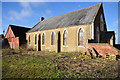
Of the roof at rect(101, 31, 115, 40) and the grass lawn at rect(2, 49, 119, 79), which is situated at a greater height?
the roof at rect(101, 31, 115, 40)

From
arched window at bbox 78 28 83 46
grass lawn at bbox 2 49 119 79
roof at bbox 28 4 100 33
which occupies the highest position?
roof at bbox 28 4 100 33

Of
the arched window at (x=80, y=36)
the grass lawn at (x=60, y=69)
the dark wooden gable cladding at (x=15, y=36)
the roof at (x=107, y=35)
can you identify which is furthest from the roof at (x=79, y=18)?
the dark wooden gable cladding at (x=15, y=36)

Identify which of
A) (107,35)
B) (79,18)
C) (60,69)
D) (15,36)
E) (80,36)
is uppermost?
(79,18)

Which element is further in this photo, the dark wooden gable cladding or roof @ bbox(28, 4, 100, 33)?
the dark wooden gable cladding

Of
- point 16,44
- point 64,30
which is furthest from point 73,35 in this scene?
point 16,44

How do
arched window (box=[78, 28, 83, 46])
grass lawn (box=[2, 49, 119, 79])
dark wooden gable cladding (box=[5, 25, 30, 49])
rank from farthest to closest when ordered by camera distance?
dark wooden gable cladding (box=[5, 25, 30, 49]) < arched window (box=[78, 28, 83, 46]) < grass lawn (box=[2, 49, 119, 79])

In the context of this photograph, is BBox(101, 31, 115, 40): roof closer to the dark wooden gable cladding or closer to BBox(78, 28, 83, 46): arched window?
BBox(78, 28, 83, 46): arched window

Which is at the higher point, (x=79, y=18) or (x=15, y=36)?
(x=79, y=18)

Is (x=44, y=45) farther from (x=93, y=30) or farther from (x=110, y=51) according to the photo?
(x=110, y=51)

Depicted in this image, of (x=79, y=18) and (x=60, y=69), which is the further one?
(x=79, y=18)

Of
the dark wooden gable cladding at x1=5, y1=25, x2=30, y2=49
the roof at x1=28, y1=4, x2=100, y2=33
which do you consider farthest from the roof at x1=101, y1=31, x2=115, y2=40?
the dark wooden gable cladding at x1=5, y1=25, x2=30, y2=49

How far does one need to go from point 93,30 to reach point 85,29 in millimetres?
1318

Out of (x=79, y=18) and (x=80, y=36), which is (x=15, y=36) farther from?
(x=80, y=36)

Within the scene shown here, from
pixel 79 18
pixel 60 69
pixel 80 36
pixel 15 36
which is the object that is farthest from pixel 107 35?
pixel 15 36
